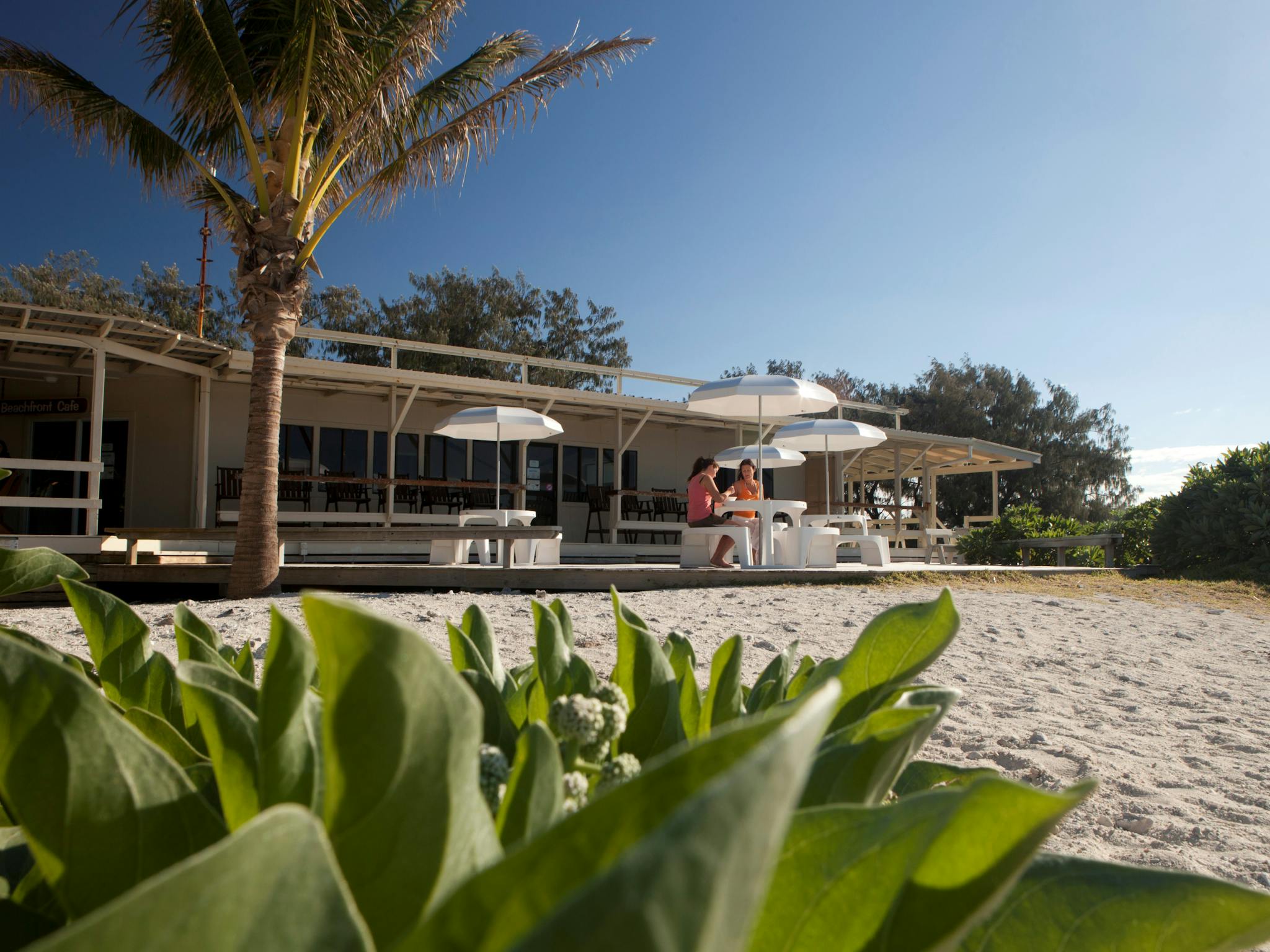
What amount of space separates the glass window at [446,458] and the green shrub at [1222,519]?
12.3 metres

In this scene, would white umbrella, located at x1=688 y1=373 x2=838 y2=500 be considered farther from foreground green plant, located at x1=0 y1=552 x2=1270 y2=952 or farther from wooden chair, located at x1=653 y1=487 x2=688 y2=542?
foreground green plant, located at x1=0 y1=552 x2=1270 y2=952

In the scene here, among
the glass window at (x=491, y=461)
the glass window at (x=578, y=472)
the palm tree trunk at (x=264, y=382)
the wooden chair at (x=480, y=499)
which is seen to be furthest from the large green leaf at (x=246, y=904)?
the glass window at (x=578, y=472)

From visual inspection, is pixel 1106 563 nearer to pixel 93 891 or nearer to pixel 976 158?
pixel 93 891

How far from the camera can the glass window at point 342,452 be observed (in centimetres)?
1452

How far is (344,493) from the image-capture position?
14.3m

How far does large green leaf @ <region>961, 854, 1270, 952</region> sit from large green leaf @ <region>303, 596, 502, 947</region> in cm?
32

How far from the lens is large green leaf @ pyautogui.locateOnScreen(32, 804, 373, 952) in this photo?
0.23 metres

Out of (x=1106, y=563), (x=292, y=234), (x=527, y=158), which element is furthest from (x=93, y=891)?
(x=527, y=158)

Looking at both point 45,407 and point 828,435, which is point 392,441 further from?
point 828,435

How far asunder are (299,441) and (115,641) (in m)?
14.5

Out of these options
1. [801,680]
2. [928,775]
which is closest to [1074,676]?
[928,775]

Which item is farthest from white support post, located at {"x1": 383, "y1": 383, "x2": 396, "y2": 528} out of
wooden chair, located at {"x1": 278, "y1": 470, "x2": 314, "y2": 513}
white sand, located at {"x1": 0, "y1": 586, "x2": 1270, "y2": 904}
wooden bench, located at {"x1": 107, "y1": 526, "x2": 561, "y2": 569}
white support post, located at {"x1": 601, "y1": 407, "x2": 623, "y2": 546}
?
white sand, located at {"x1": 0, "y1": 586, "x2": 1270, "y2": 904}

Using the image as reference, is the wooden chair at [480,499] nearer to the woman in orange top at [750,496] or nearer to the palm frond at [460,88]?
the woman in orange top at [750,496]

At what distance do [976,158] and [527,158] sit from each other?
1776 centimetres
